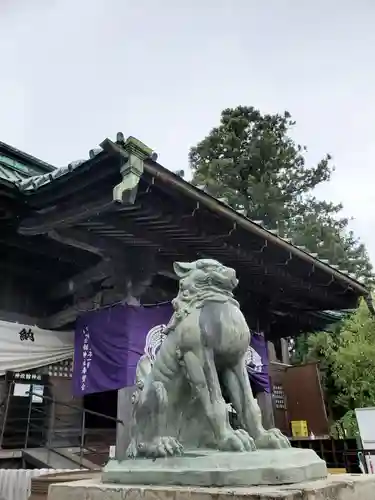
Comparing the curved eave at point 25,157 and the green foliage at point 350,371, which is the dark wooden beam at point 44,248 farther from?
the green foliage at point 350,371

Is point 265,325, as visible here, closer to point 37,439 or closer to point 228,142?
point 37,439

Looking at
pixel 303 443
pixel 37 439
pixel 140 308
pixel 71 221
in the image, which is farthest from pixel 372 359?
Result: pixel 71 221

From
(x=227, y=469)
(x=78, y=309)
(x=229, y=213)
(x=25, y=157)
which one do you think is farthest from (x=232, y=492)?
(x=25, y=157)

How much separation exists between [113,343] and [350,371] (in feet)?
29.9

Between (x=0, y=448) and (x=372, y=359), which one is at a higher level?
(x=372, y=359)

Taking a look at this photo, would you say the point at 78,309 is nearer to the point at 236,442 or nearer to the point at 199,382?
the point at 199,382

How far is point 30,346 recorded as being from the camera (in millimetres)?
6926

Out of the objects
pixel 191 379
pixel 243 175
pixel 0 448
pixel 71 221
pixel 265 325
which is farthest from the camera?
pixel 243 175

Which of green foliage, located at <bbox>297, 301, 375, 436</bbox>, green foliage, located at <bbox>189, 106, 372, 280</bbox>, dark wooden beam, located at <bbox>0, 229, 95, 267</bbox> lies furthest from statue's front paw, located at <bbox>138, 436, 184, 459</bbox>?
green foliage, located at <bbox>189, 106, 372, 280</bbox>

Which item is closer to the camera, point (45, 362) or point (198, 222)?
point (198, 222)

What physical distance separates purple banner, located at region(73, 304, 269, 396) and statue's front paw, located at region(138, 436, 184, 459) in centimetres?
388

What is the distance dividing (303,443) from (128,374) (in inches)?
248

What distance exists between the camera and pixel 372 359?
41.8 feet

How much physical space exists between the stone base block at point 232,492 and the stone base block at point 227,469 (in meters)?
0.06
